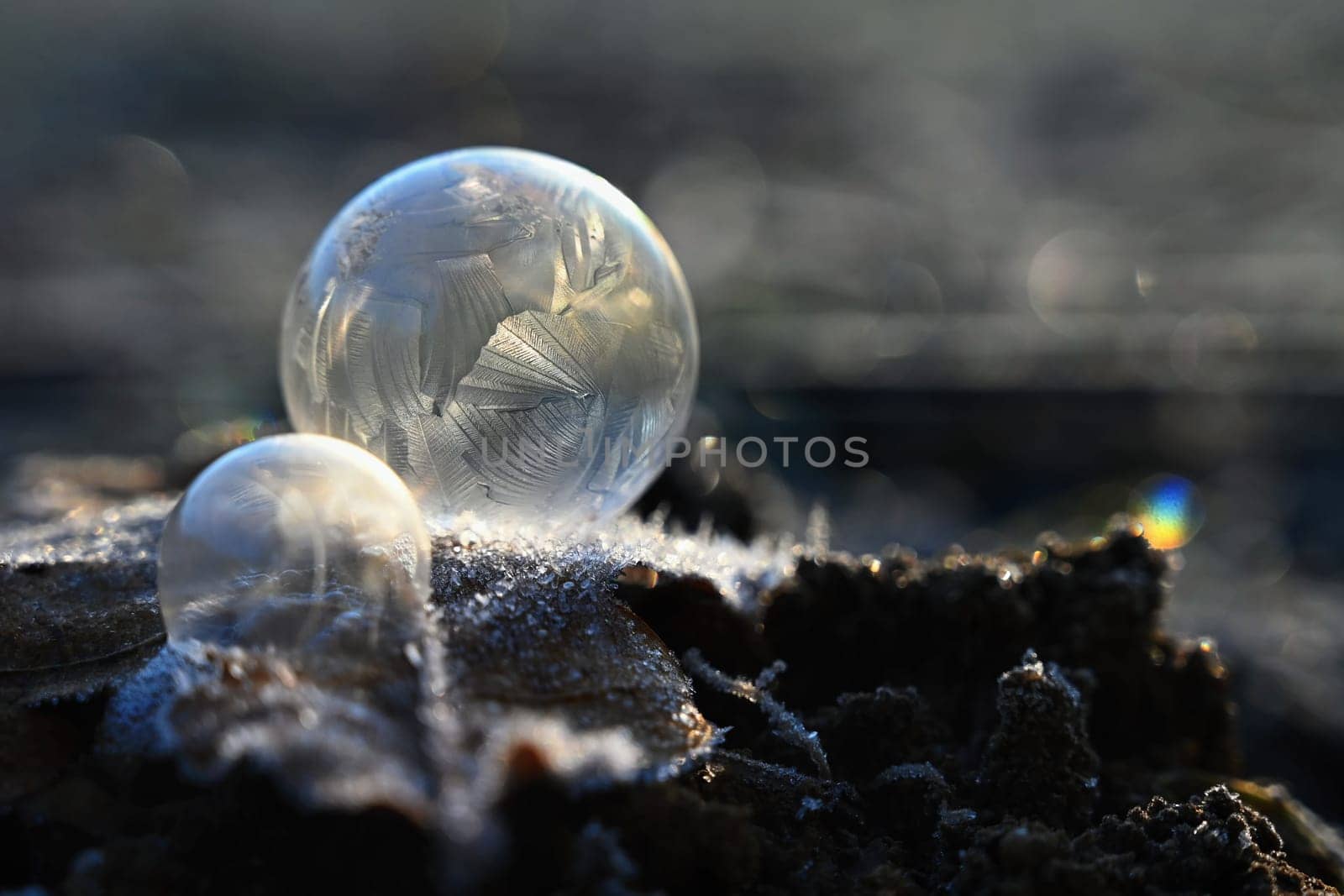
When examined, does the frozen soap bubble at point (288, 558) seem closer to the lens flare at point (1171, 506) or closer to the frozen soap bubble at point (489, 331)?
the frozen soap bubble at point (489, 331)

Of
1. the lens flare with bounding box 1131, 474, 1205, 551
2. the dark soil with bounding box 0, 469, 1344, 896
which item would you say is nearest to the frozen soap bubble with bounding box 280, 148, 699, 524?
the dark soil with bounding box 0, 469, 1344, 896

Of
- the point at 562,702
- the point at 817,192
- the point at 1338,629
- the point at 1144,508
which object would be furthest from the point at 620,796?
the point at 817,192

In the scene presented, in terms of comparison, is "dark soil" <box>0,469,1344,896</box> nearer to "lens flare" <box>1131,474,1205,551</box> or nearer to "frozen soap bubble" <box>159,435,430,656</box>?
"frozen soap bubble" <box>159,435,430,656</box>

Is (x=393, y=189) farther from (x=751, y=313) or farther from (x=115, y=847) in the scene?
(x=751, y=313)

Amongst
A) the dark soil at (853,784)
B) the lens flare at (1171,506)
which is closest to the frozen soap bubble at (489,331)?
the dark soil at (853,784)

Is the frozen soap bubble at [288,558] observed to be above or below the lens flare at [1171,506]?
below

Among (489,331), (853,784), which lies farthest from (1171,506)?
(489,331)

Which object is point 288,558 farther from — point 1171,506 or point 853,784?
point 1171,506
